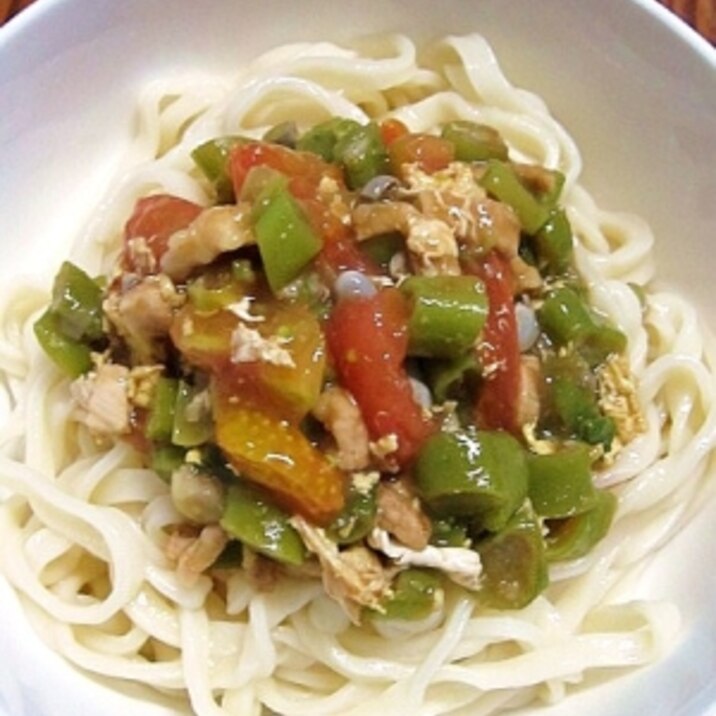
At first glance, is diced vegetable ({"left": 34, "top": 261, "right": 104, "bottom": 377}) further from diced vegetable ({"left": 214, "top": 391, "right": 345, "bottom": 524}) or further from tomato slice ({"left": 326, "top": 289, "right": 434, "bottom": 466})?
tomato slice ({"left": 326, "top": 289, "right": 434, "bottom": 466})

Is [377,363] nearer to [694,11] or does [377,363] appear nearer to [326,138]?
[326,138]

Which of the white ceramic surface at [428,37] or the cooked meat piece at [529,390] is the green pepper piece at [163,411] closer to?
the white ceramic surface at [428,37]

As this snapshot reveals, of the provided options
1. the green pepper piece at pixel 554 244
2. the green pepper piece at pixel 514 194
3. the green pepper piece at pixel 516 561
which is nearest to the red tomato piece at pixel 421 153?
the green pepper piece at pixel 514 194

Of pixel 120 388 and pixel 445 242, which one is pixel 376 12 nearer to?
pixel 445 242

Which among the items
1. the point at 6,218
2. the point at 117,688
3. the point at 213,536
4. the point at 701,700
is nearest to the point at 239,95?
the point at 6,218

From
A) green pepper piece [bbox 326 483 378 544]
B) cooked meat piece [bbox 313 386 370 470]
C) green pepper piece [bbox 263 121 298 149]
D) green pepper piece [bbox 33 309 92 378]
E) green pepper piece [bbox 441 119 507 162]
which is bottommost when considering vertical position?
green pepper piece [bbox 33 309 92 378]

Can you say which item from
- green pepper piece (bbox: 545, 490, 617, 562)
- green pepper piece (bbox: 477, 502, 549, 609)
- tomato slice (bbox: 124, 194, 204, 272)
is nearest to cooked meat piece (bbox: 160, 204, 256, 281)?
tomato slice (bbox: 124, 194, 204, 272)

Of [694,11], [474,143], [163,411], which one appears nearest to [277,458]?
[163,411]
